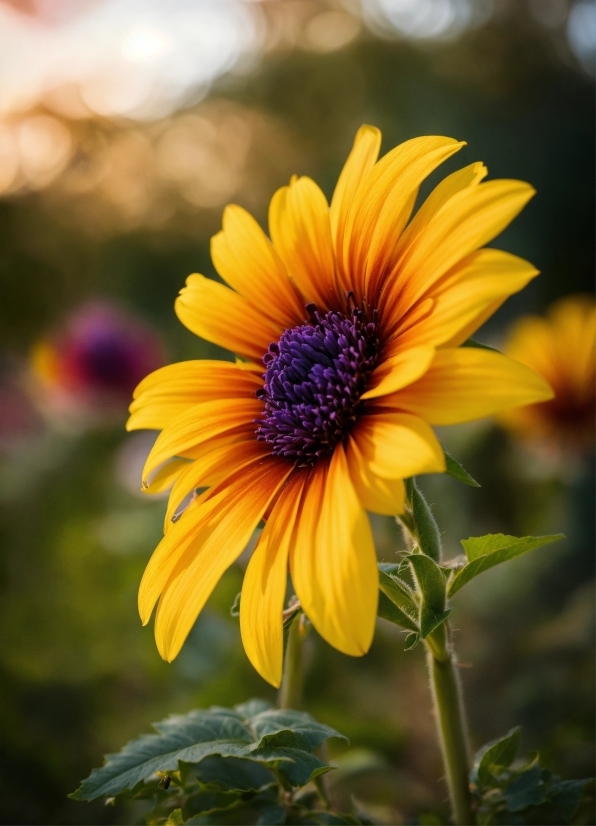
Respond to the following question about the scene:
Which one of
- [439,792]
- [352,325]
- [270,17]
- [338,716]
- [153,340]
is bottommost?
[439,792]

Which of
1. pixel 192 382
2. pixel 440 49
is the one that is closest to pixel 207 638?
pixel 192 382

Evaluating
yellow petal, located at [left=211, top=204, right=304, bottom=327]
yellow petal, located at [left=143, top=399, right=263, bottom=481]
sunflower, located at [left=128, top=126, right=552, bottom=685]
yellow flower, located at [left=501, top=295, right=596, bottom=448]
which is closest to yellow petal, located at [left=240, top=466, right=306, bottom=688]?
sunflower, located at [left=128, top=126, right=552, bottom=685]

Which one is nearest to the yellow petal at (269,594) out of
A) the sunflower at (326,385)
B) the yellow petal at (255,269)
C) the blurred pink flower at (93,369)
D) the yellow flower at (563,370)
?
the sunflower at (326,385)

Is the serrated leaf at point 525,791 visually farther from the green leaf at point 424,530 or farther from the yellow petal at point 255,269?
the yellow petal at point 255,269

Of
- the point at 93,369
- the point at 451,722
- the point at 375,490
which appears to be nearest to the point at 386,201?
the point at 375,490

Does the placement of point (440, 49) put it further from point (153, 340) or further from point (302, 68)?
point (153, 340)
